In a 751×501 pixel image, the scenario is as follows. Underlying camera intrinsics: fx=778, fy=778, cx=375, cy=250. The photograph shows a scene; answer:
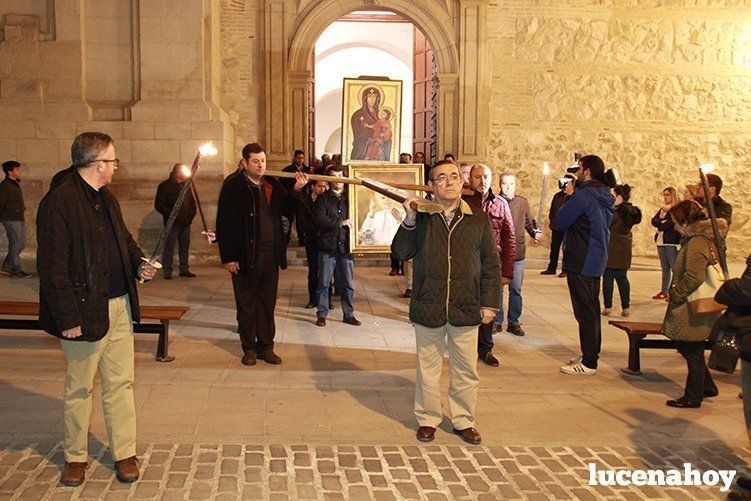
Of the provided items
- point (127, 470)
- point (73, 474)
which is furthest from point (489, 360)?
point (73, 474)

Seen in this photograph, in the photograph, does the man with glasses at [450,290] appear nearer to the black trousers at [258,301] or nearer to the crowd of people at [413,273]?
the crowd of people at [413,273]

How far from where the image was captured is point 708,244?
218 inches

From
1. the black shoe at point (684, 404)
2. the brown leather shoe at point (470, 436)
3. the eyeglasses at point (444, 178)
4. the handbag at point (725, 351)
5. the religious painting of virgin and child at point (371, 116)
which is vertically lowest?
the black shoe at point (684, 404)

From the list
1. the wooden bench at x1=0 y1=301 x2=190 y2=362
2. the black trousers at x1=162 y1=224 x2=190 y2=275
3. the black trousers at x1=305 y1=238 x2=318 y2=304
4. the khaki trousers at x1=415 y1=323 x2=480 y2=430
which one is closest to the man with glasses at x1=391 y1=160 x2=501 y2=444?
the khaki trousers at x1=415 y1=323 x2=480 y2=430

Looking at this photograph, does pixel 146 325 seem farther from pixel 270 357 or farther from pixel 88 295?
pixel 88 295

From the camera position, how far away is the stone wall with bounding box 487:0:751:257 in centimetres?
1535

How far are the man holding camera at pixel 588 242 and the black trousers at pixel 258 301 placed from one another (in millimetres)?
2470

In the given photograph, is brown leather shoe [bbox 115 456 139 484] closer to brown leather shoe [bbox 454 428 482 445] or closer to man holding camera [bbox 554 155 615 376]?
brown leather shoe [bbox 454 428 482 445]

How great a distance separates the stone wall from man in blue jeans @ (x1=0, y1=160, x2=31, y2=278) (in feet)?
28.5

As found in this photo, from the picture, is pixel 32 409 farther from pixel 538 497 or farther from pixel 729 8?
pixel 729 8

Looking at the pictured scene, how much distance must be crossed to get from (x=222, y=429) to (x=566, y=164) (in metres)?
12.1

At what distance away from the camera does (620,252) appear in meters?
9.27

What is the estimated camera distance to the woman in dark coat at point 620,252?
30.4 feet

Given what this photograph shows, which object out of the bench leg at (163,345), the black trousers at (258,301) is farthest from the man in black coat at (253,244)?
the bench leg at (163,345)
